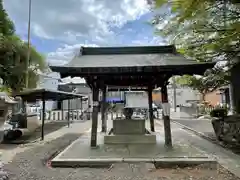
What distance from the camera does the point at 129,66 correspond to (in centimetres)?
771

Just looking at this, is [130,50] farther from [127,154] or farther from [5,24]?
[5,24]

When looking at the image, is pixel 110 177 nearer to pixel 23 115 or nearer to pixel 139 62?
pixel 139 62

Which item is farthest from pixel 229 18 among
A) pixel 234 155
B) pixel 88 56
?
pixel 88 56

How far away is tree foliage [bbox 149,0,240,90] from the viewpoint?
7.09 meters

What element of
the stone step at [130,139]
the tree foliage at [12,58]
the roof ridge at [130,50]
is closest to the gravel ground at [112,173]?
the stone step at [130,139]

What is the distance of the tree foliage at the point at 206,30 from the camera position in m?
7.09

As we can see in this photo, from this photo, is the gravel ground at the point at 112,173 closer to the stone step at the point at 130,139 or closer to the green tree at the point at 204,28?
the stone step at the point at 130,139

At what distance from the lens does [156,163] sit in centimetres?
654

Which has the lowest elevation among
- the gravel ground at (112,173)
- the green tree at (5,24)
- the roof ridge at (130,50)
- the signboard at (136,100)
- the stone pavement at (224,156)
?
the gravel ground at (112,173)

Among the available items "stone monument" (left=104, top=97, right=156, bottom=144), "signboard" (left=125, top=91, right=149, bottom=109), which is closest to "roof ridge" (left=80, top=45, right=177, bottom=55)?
"signboard" (left=125, top=91, right=149, bottom=109)

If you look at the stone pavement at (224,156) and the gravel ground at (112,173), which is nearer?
the gravel ground at (112,173)

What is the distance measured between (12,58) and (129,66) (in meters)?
16.8

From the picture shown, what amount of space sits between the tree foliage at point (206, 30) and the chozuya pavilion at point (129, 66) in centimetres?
87

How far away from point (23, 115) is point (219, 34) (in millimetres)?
10893
